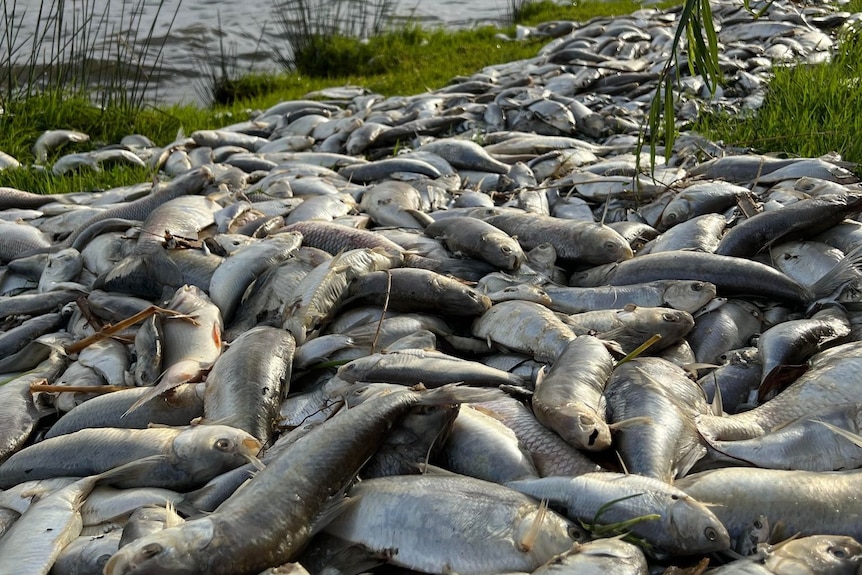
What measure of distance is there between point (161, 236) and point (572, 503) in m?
2.80

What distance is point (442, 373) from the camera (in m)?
2.59

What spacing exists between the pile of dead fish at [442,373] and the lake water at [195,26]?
23.6 feet

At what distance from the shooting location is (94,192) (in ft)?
20.3

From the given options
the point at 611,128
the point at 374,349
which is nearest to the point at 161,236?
the point at 374,349

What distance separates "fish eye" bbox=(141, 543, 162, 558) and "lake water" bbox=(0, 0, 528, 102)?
9.80 meters

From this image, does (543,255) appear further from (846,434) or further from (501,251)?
(846,434)

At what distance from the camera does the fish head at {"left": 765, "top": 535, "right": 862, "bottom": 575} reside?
170cm

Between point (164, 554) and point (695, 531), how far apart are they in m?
1.26

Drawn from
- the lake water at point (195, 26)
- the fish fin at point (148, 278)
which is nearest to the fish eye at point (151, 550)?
the fish fin at point (148, 278)

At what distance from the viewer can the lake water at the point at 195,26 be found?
11992 mm

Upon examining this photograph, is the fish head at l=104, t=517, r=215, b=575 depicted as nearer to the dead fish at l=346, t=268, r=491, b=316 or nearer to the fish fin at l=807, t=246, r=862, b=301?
the dead fish at l=346, t=268, r=491, b=316

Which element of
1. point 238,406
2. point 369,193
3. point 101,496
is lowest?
point 101,496

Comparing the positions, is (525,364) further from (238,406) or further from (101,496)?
(101,496)

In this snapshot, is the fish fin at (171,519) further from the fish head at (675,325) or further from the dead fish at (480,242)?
the dead fish at (480,242)
